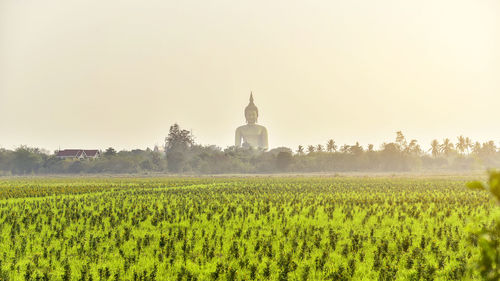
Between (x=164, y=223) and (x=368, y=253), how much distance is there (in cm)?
911

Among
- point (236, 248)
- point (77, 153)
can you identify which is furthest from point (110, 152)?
point (236, 248)

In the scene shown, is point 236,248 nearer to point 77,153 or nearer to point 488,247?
point 488,247

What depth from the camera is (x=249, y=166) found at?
99.8m

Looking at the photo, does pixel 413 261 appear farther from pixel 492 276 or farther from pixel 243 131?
pixel 243 131

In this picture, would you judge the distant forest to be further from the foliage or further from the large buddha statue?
the foliage

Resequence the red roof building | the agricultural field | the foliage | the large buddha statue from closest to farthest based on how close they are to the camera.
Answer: the foliage, the agricultural field, the red roof building, the large buddha statue

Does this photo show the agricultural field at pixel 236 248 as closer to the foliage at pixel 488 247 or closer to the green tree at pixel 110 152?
the foliage at pixel 488 247

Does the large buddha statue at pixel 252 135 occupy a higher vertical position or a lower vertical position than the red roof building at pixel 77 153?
higher

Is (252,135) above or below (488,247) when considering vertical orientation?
above

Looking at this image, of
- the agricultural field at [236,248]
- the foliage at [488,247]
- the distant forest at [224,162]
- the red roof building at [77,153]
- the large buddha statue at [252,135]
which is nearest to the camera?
the foliage at [488,247]

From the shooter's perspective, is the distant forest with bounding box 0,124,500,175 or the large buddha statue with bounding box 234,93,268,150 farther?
the large buddha statue with bounding box 234,93,268,150

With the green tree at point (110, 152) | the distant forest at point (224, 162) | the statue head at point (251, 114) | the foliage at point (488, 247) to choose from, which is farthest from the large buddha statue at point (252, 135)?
the foliage at point (488, 247)

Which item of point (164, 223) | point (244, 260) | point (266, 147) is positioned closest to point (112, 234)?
point (164, 223)

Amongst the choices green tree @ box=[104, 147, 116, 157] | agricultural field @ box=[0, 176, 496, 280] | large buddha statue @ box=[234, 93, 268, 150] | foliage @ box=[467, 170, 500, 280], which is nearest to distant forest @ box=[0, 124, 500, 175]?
green tree @ box=[104, 147, 116, 157]
